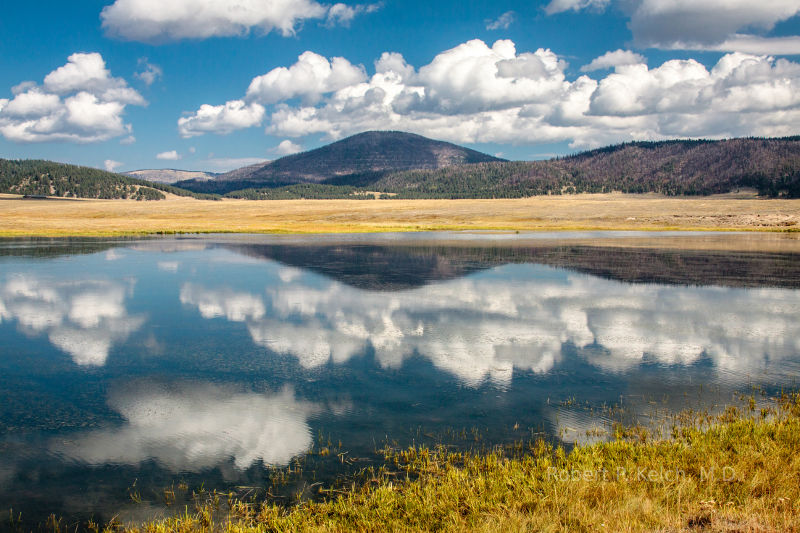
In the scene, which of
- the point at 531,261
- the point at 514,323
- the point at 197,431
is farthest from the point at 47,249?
the point at 197,431

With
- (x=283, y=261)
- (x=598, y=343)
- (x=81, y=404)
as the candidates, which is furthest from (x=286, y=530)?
(x=283, y=261)

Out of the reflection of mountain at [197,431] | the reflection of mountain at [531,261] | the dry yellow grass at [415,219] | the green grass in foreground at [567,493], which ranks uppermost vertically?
the dry yellow grass at [415,219]

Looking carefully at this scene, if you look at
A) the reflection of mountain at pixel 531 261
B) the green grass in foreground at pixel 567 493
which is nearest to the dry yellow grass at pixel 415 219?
the reflection of mountain at pixel 531 261

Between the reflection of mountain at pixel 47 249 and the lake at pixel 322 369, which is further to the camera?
the reflection of mountain at pixel 47 249

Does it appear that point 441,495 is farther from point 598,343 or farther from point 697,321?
point 697,321

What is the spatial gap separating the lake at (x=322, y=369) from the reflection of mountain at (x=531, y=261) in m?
0.84

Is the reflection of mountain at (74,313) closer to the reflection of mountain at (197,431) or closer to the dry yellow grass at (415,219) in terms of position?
the reflection of mountain at (197,431)

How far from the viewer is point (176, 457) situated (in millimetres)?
10703

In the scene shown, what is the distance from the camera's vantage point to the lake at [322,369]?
10.4 metres

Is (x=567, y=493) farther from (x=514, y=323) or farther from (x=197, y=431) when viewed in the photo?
(x=514, y=323)

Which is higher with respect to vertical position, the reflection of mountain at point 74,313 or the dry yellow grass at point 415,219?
the dry yellow grass at point 415,219

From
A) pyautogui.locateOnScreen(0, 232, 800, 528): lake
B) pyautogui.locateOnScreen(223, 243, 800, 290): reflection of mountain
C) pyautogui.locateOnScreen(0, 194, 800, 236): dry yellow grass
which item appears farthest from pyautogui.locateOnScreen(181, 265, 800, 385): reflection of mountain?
pyautogui.locateOnScreen(0, 194, 800, 236): dry yellow grass

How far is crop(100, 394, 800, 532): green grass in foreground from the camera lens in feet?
25.9

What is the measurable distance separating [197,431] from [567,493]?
7.58 meters
